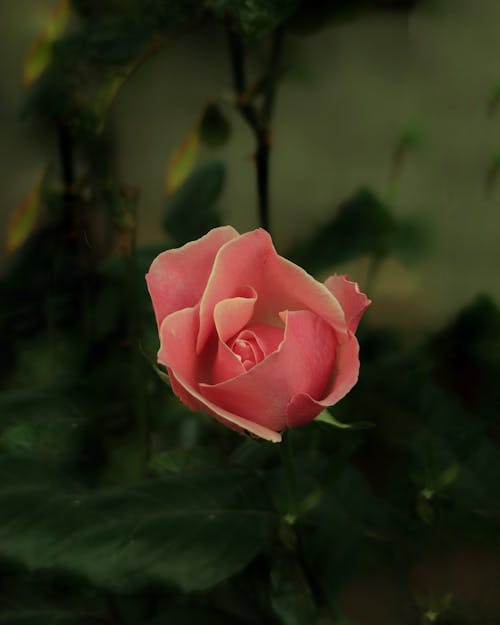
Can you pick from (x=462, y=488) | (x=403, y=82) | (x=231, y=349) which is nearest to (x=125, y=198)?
(x=231, y=349)

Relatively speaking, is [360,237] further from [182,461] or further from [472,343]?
[182,461]

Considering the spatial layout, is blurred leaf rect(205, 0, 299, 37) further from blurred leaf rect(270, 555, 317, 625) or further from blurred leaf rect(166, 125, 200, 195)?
blurred leaf rect(270, 555, 317, 625)

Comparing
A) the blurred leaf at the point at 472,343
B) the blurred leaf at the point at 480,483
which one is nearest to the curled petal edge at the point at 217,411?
the blurred leaf at the point at 480,483

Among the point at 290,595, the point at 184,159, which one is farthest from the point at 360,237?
the point at 290,595

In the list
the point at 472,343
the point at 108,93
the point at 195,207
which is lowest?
the point at 472,343

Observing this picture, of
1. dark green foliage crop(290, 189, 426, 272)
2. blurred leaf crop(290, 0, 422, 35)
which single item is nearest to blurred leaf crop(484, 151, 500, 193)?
dark green foliage crop(290, 189, 426, 272)
